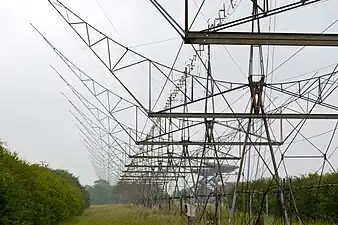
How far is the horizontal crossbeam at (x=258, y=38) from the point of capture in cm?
835

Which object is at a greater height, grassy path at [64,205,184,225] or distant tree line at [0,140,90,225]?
grassy path at [64,205,184,225]

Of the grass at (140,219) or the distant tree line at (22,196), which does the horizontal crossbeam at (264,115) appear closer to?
the grass at (140,219)

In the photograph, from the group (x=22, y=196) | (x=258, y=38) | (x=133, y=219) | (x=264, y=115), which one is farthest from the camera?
(x=133, y=219)

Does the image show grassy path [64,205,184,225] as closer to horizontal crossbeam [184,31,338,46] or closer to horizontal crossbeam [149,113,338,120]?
horizontal crossbeam [149,113,338,120]

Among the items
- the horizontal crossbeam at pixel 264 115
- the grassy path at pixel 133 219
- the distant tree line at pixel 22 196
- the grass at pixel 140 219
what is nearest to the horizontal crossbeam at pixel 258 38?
the horizontal crossbeam at pixel 264 115

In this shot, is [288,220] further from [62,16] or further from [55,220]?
[55,220]

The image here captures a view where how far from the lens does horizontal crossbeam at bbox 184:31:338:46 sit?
8.35m

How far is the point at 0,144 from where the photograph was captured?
16.7m

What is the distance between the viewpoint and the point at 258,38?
8.41 meters

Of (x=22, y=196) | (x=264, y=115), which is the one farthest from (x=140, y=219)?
(x=264, y=115)

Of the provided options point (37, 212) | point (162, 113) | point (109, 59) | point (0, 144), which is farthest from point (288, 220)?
point (37, 212)

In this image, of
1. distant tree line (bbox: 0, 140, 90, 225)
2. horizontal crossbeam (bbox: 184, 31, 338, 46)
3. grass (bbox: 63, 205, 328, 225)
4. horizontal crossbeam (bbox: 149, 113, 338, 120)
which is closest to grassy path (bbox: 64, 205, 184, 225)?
grass (bbox: 63, 205, 328, 225)

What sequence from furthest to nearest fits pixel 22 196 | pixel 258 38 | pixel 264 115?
pixel 22 196 → pixel 264 115 → pixel 258 38

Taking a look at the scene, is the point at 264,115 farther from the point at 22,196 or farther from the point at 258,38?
the point at 22,196
